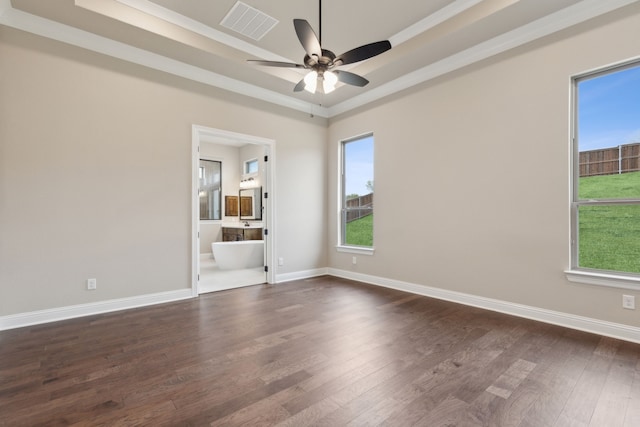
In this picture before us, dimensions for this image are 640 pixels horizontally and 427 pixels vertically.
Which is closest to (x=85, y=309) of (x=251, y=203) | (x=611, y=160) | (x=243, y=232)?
(x=243, y=232)

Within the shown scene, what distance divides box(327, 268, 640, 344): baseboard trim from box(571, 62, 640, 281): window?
0.48 meters

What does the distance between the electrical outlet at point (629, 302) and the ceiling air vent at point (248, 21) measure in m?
4.48

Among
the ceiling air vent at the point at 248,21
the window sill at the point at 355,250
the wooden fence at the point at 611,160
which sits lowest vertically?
the window sill at the point at 355,250

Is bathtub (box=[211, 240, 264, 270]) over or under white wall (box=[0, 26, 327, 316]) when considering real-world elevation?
under

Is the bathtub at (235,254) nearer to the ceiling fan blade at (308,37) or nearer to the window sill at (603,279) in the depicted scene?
the ceiling fan blade at (308,37)

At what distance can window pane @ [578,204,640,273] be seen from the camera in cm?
279

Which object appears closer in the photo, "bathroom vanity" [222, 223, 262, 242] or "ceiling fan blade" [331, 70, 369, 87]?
"ceiling fan blade" [331, 70, 369, 87]

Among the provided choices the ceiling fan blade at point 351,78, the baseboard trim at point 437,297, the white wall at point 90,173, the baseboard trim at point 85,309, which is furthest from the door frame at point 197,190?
the ceiling fan blade at point 351,78

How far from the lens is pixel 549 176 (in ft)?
10.3

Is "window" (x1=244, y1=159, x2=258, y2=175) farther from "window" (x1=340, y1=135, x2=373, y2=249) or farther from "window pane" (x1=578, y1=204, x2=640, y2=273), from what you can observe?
"window pane" (x1=578, y1=204, x2=640, y2=273)

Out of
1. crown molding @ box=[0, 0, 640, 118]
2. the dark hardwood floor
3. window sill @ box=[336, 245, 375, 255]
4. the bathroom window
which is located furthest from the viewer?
the bathroom window

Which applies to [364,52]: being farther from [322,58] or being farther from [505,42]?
[505,42]

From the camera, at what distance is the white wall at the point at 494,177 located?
2.99m

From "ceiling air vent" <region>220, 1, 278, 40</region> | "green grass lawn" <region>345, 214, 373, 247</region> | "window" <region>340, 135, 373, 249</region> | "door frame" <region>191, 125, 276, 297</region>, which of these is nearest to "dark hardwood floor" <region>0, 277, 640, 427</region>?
"door frame" <region>191, 125, 276, 297</region>
